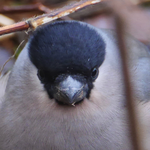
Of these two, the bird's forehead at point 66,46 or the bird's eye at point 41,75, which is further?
the bird's eye at point 41,75

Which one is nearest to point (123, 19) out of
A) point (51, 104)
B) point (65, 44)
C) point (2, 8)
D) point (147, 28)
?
point (65, 44)

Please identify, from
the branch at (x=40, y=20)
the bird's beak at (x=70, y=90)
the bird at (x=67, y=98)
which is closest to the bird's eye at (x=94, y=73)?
the bird at (x=67, y=98)

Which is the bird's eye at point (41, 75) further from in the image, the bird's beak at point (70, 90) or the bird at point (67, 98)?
the bird's beak at point (70, 90)

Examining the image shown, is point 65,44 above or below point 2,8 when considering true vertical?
below

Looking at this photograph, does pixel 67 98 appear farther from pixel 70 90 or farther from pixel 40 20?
pixel 40 20

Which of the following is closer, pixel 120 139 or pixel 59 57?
pixel 59 57

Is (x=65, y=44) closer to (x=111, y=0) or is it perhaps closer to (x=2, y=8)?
(x=111, y=0)

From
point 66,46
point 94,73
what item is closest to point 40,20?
point 66,46

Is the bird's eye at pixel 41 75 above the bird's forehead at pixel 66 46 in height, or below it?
below
